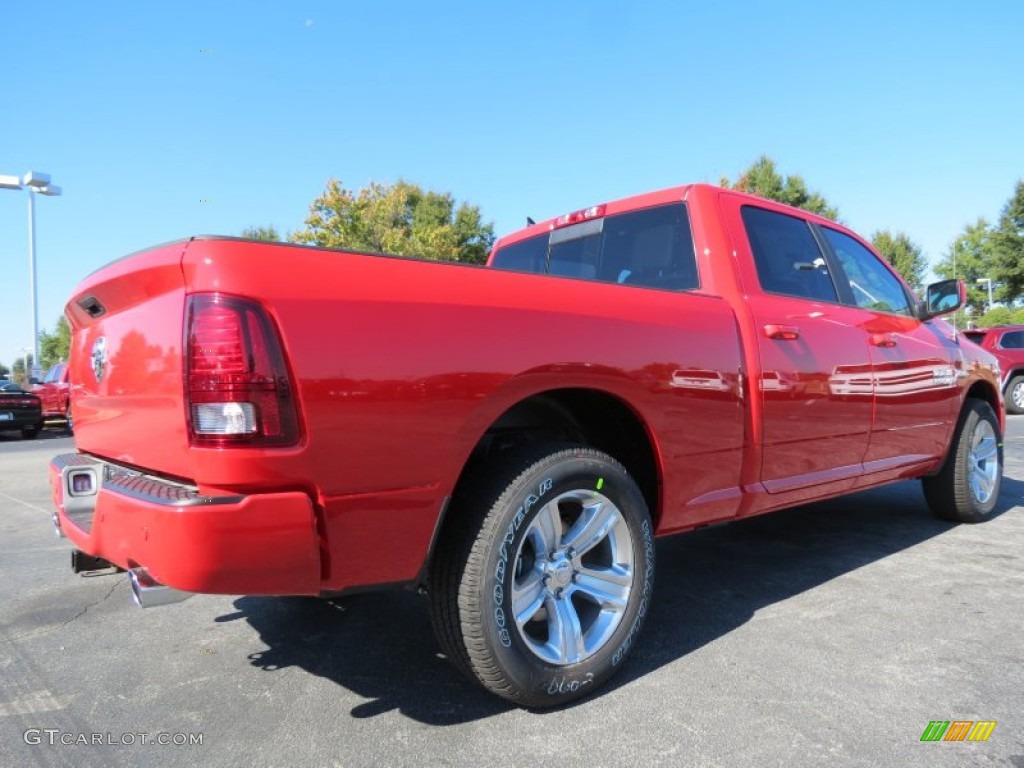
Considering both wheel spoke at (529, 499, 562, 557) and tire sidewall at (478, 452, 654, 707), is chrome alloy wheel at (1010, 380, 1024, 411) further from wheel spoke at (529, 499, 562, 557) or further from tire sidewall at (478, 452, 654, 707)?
wheel spoke at (529, 499, 562, 557)

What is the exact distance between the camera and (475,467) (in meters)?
2.34

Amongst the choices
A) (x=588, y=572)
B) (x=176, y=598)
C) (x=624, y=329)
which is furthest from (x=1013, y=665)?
(x=176, y=598)

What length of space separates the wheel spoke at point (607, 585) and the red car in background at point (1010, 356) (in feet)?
51.5

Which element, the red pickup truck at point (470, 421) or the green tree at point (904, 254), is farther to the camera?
the green tree at point (904, 254)

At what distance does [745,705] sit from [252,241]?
6.98ft

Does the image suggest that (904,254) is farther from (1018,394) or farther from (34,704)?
(34,704)

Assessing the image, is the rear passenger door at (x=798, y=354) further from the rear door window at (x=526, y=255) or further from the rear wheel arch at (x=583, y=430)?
the rear door window at (x=526, y=255)

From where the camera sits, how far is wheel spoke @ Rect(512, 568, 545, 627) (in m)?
2.22

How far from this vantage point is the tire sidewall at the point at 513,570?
2.11m

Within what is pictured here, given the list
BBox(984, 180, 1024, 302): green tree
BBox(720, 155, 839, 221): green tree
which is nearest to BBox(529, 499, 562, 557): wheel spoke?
BBox(720, 155, 839, 221): green tree

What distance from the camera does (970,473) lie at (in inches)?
186


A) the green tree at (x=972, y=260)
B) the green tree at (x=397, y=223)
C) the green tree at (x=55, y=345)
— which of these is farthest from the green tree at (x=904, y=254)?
the green tree at (x=55, y=345)

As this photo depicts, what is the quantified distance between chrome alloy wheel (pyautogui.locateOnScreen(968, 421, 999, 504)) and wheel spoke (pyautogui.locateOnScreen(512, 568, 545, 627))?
384 cm

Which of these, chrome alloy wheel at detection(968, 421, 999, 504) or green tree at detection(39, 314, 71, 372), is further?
green tree at detection(39, 314, 71, 372)
